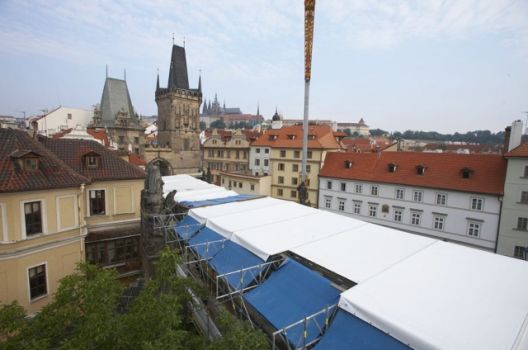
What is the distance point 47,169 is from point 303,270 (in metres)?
12.9

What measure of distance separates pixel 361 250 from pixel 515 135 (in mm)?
23082

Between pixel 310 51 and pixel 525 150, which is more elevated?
pixel 310 51

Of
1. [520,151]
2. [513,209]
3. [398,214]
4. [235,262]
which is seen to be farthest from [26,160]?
[520,151]

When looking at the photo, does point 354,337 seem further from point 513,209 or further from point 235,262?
point 513,209

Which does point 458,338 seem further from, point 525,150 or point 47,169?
point 525,150

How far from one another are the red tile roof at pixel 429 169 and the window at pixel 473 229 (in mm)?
2821

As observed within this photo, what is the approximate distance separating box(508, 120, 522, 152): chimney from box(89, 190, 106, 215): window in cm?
3119

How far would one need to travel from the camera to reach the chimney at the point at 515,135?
22.9m

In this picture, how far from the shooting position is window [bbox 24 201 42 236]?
12.2m

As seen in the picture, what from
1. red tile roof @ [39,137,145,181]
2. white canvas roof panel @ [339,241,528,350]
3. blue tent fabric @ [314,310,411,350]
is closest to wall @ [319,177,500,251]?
white canvas roof panel @ [339,241,528,350]

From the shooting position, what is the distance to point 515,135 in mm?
23000

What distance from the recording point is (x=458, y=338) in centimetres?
520

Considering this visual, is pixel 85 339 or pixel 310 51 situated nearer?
pixel 85 339

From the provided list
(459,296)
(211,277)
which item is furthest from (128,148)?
(459,296)
